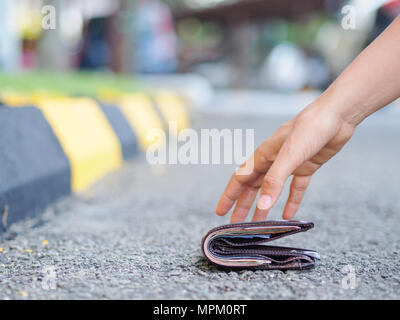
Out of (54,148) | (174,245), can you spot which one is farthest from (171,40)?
(174,245)

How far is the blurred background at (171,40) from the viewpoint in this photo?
10180 mm

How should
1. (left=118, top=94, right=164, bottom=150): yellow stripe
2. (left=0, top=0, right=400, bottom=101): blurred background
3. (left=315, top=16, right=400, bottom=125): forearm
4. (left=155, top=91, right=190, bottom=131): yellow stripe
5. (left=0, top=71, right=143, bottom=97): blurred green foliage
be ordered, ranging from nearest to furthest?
1. (left=315, top=16, right=400, bottom=125): forearm
2. (left=118, top=94, right=164, bottom=150): yellow stripe
3. (left=0, top=71, right=143, bottom=97): blurred green foliage
4. (left=155, top=91, right=190, bottom=131): yellow stripe
5. (left=0, top=0, right=400, bottom=101): blurred background

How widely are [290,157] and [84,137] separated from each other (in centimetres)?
214

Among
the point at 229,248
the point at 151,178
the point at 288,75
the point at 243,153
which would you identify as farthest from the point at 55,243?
the point at 288,75

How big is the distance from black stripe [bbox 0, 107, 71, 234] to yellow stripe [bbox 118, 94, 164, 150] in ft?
7.20

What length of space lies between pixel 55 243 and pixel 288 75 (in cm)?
2209

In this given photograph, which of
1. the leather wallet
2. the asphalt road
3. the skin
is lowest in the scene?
the asphalt road

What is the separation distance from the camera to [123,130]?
4453 millimetres

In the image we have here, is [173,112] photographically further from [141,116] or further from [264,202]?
[264,202]
